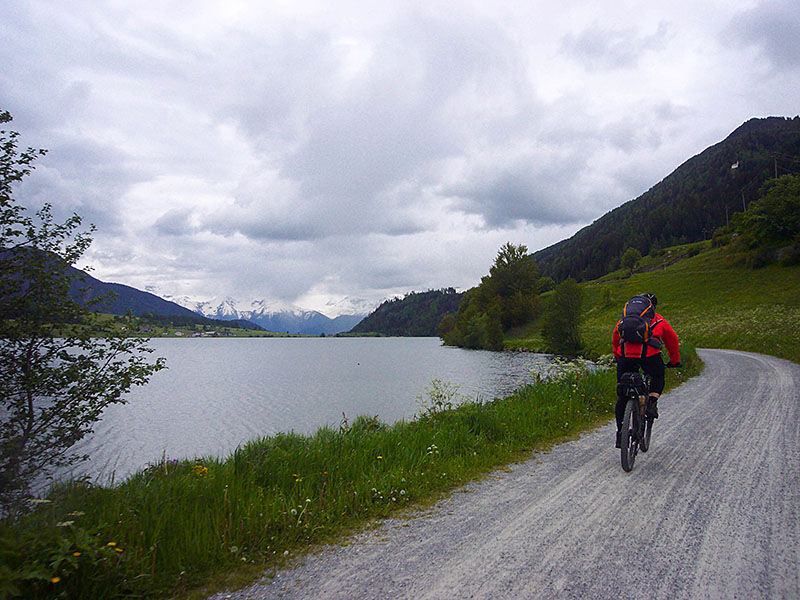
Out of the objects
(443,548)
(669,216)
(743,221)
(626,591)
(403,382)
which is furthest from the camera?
(669,216)

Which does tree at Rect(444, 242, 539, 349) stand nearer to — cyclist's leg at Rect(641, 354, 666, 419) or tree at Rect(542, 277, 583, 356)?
tree at Rect(542, 277, 583, 356)

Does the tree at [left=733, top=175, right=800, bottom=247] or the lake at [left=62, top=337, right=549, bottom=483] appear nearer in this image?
the lake at [left=62, top=337, right=549, bottom=483]

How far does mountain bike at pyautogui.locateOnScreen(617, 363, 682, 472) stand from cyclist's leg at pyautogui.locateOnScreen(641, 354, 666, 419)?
0.07m

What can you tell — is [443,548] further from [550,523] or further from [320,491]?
[320,491]

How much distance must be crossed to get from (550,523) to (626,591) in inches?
49.3

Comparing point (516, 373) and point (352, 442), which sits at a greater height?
point (352, 442)

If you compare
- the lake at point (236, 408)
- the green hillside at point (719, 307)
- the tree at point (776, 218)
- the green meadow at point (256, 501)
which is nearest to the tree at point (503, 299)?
the green hillside at point (719, 307)

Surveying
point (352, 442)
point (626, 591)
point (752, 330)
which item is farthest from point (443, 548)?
point (752, 330)

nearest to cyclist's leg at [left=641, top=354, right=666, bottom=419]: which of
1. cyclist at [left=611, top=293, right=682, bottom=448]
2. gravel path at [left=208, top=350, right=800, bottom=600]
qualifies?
cyclist at [left=611, top=293, right=682, bottom=448]

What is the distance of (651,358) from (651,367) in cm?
14

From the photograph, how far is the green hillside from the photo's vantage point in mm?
35625

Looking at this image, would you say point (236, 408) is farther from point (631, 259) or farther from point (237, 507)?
point (631, 259)

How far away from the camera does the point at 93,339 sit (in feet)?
25.9

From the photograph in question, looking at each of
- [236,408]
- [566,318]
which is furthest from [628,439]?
[566,318]
